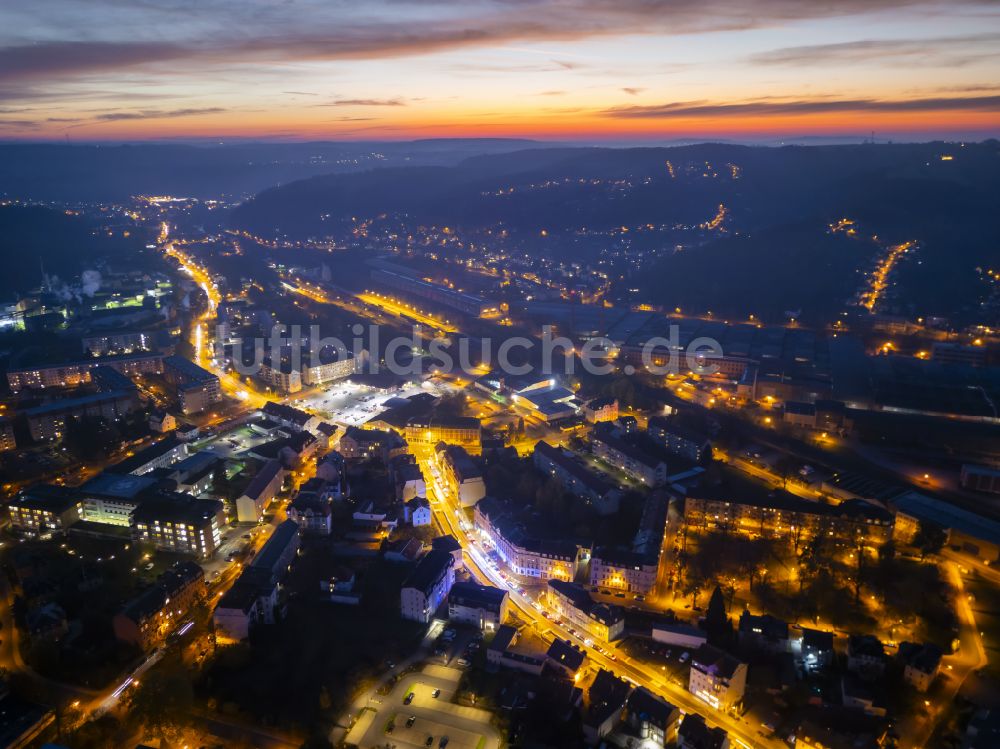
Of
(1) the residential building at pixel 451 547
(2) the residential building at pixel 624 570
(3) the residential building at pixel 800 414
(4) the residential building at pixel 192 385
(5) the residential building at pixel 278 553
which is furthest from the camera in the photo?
(4) the residential building at pixel 192 385

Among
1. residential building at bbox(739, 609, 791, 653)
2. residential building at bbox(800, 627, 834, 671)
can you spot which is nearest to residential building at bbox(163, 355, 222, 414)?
residential building at bbox(739, 609, 791, 653)

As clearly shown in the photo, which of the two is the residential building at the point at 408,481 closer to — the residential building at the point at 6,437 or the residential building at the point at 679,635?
the residential building at the point at 679,635

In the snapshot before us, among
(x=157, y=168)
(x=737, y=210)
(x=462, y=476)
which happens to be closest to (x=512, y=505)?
(x=462, y=476)

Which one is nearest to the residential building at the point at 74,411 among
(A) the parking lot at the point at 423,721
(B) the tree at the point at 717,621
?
(A) the parking lot at the point at 423,721

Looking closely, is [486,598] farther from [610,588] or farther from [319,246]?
[319,246]

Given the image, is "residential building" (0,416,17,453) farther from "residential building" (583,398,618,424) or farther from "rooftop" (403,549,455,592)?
"residential building" (583,398,618,424)

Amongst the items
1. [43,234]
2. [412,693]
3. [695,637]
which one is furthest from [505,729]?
[43,234]

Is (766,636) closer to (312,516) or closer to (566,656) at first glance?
(566,656)
